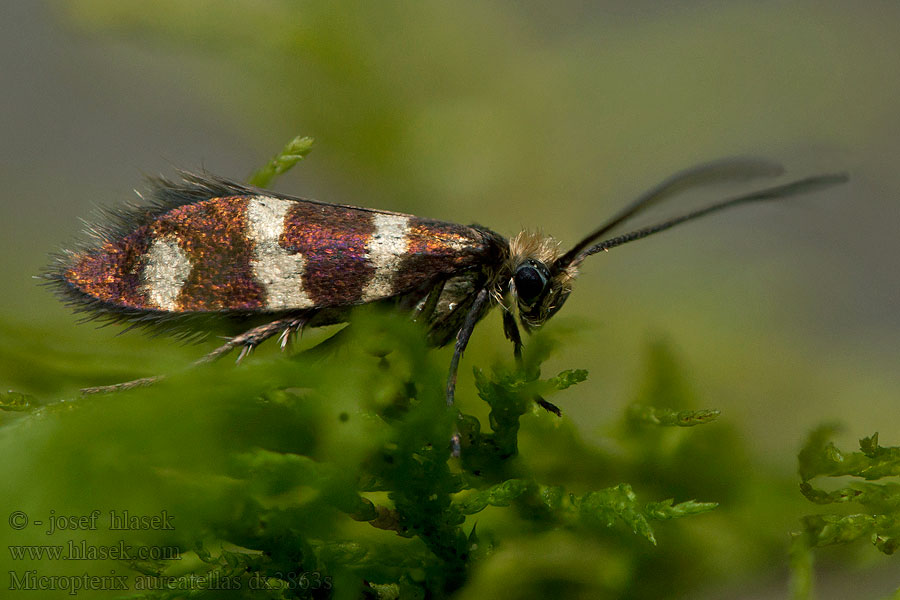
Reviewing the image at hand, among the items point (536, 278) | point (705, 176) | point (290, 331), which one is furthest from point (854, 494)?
point (290, 331)

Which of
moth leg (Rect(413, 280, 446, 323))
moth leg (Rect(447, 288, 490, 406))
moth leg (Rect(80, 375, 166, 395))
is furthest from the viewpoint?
moth leg (Rect(413, 280, 446, 323))

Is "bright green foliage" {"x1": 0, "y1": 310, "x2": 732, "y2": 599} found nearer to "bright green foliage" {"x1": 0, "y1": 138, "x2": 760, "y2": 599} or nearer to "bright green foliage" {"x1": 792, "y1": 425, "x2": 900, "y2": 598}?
"bright green foliage" {"x1": 0, "y1": 138, "x2": 760, "y2": 599}

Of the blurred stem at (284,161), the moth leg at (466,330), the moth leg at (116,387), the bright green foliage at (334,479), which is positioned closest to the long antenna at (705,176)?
the bright green foliage at (334,479)

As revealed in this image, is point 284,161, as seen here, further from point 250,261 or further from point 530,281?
point 530,281

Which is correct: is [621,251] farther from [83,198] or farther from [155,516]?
[155,516]

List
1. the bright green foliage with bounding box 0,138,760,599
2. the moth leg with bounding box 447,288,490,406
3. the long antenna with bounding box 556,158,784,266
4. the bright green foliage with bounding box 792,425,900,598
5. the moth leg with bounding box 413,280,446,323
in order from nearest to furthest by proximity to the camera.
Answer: the bright green foliage with bounding box 0,138,760,599
the bright green foliage with bounding box 792,425,900,598
the long antenna with bounding box 556,158,784,266
the moth leg with bounding box 447,288,490,406
the moth leg with bounding box 413,280,446,323

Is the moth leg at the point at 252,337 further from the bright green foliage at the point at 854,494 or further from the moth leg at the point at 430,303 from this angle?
the bright green foliage at the point at 854,494

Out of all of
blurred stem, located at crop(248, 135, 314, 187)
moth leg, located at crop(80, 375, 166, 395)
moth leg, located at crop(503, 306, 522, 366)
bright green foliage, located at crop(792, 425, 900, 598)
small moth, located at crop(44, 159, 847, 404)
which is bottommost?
bright green foliage, located at crop(792, 425, 900, 598)

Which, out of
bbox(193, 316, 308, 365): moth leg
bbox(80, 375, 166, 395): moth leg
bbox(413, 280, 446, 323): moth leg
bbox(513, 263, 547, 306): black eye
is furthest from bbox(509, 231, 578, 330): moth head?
bbox(80, 375, 166, 395): moth leg
